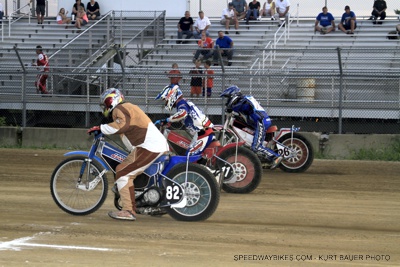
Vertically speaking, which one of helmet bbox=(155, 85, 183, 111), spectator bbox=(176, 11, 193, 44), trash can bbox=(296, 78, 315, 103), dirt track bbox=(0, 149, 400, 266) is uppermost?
spectator bbox=(176, 11, 193, 44)

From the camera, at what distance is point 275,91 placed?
68.8 ft

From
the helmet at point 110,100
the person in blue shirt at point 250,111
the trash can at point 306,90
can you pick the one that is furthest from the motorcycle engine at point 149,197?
the trash can at point 306,90

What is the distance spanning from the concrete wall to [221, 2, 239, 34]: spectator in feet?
27.5

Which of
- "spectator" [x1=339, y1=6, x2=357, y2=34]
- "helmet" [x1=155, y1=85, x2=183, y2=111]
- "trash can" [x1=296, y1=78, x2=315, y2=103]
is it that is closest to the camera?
"helmet" [x1=155, y1=85, x2=183, y2=111]

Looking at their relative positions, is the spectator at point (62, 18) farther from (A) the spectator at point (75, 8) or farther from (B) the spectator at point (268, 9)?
(B) the spectator at point (268, 9)

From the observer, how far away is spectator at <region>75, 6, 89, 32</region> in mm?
29422

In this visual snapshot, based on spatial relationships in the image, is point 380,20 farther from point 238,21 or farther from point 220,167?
point 220,167

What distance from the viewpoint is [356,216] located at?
10.8m

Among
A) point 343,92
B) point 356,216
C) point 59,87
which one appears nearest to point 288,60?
point 343,92

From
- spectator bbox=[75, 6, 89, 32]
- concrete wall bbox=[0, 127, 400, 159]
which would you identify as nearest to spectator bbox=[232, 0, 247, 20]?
spectator bbox=[75, 6, 89, 32]

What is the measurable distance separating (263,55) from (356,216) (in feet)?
41.7

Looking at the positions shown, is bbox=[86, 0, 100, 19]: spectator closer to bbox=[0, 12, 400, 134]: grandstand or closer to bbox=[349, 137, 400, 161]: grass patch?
bbox=[0, 12, 400, 134]: grandstand

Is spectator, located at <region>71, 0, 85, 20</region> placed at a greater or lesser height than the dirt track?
greater

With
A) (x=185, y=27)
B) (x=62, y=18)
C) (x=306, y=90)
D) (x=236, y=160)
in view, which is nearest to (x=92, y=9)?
(x=62, y=18)
